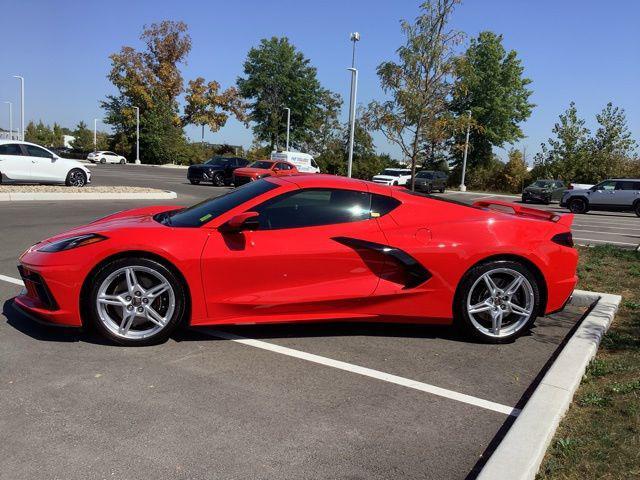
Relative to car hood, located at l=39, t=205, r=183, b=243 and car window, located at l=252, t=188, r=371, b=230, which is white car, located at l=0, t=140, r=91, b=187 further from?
car window, located at l=252, t=188, r=371, b=230

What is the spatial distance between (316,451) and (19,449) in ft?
4.90

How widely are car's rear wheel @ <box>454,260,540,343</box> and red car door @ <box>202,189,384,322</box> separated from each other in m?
0.83

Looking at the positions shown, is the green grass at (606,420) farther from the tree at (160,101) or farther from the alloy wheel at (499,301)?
the tree at (160,101)

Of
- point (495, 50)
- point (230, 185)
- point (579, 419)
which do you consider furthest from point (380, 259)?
point (495, 50)

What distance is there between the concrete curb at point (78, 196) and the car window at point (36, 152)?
10.4 feet

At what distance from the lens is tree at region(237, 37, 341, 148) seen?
6762cm

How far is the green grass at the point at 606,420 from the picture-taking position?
2.59 m

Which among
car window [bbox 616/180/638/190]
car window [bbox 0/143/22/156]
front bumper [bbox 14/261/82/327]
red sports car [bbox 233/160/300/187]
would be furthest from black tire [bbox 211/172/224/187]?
front bumper [bbox 14/261/82/327]

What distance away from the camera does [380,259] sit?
14.2ft

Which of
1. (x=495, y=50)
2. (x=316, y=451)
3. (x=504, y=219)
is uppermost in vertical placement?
(x=495, y=50)

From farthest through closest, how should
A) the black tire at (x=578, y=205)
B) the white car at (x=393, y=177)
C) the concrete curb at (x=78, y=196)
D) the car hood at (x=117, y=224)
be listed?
the white car at (x=393, y=177), the black tire at (x=578, y=205), the concrete curb at (x=78, y=196), the car hood at (x=117, y=224)

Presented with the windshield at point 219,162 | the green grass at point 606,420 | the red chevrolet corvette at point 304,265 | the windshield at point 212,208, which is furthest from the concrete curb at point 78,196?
the green grass at point 606,420

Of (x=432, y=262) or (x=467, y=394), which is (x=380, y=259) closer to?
(x=432, y=262)

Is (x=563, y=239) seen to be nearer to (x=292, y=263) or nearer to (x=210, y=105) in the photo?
(x=292, y=263)
